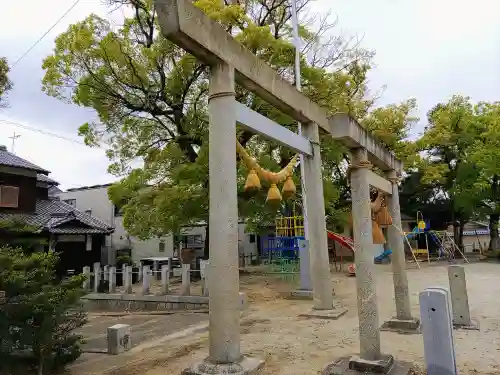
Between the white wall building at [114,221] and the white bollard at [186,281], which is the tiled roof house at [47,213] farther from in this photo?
the white bollard at [186,281]

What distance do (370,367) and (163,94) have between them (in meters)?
12.8

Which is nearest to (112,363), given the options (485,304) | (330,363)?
(330,363)

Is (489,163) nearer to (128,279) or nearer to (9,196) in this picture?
(128,279)

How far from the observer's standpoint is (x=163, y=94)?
588 inches

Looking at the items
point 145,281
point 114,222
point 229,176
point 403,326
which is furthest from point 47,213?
point 403,326

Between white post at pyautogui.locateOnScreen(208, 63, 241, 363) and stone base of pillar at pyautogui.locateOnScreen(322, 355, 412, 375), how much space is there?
1.34m

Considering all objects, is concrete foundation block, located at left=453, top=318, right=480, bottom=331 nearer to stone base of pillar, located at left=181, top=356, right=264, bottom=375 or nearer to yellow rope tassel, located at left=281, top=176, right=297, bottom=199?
yellow rope tassel, located at left=281, top=176, right=297, bottom=199

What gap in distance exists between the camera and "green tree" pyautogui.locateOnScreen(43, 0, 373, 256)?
13758 mm

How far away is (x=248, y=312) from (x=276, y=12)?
533 inches

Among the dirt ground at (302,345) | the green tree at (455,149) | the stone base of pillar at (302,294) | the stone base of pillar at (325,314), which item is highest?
the green tree at (455,149)

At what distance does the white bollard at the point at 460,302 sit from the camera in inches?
286

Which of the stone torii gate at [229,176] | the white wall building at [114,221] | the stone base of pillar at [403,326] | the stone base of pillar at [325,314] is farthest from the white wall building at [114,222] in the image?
the stone torii gate at [229,176]

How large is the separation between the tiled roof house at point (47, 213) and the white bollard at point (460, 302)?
16.1 m

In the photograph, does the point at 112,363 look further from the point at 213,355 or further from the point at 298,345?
the point at 298,345
